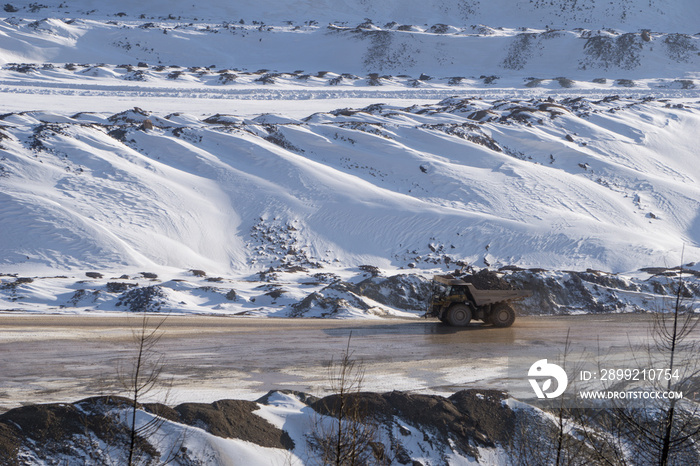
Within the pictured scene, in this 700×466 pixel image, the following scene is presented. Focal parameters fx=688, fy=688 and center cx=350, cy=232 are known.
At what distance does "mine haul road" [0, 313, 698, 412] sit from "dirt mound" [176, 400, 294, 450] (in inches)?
65.0

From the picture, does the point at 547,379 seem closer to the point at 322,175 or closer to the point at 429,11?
the point at 322,175

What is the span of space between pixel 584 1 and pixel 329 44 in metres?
50.6

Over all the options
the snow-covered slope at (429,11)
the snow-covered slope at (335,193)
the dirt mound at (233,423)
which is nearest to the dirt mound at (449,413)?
the dirt mound at (233,423)

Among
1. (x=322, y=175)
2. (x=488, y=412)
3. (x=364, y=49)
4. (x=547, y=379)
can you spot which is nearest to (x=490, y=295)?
(x=547, y=379)

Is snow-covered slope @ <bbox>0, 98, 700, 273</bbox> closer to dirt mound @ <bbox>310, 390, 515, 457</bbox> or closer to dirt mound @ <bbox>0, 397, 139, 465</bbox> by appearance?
dirt mound @ <bbox>0, 397, 139, 465</bbox>

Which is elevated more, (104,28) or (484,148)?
(104,28)

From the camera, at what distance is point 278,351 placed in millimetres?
16266

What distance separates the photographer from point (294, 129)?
4256 centimetres

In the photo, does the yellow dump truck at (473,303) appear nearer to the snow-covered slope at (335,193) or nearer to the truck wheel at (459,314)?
the truck wheel at (459,314)

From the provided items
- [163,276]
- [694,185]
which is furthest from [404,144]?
[163,276]

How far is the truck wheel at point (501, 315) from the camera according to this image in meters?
19.3

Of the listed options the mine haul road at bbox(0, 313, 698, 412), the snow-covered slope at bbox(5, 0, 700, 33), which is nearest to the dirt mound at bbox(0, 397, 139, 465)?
the mine haul road at bbox(0, 313, 698, 412)

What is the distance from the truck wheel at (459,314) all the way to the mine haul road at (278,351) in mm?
271

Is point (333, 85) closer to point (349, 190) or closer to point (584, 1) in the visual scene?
point (349, 190)
